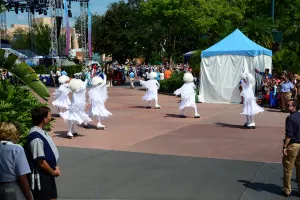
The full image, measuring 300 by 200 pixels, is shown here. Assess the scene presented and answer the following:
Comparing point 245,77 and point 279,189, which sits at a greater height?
point 245,77

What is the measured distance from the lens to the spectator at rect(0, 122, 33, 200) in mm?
3938

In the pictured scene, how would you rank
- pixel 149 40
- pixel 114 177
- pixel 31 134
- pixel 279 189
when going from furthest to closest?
pixel 149 40, pixel 114 177, pixel 279 189, pixel 31 134

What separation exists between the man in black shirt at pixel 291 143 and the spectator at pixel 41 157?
11.1 feet

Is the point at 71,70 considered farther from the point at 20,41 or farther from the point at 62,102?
the point at 20,41

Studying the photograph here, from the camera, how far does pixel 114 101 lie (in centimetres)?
2138

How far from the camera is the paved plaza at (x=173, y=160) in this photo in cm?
676

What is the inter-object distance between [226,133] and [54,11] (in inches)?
1164

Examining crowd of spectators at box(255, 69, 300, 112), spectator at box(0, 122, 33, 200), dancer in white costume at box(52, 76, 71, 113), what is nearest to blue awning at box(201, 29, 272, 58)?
crowd of spectators at box(255, 69, 300, 112)

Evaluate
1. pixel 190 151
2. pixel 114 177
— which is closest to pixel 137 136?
pixel 190 151

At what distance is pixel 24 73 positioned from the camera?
22.2ft

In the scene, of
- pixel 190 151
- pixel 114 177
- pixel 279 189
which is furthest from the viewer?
pixel 190 151

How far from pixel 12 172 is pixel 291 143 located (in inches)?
159

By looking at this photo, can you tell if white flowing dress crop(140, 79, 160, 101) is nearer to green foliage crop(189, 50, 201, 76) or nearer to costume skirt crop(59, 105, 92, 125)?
green foliage crop(189, 50, 201, 76)

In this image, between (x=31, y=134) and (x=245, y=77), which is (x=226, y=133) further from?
(x=31, y=134)
